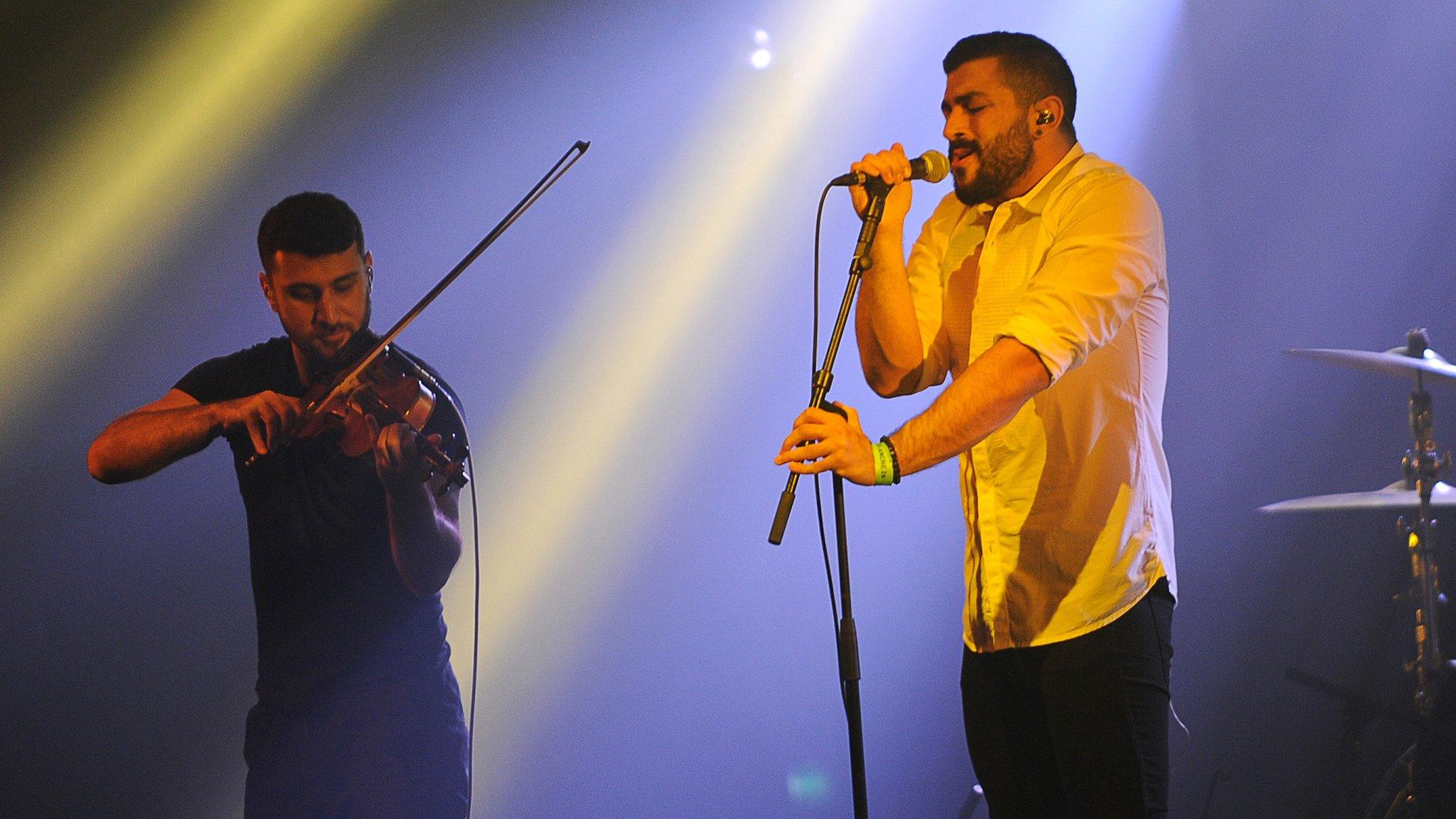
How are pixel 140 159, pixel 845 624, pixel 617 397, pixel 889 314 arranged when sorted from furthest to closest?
pixel 617 397
pixel 140 159
pixel 889 314
pixel 845 624

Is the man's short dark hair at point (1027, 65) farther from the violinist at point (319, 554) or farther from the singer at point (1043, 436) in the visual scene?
the violinist at point (319, 554)

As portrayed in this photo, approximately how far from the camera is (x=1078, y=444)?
181 cm

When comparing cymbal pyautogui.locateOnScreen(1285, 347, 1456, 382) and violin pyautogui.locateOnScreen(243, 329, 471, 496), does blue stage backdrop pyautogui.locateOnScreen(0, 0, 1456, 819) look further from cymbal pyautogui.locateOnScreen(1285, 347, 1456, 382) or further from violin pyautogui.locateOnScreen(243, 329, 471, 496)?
cymbal pyautogui.locateOnScreen(1285, 347, 1456, 382)

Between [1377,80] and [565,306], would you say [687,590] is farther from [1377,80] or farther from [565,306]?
[1377,80]

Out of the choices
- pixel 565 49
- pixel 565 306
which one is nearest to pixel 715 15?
pixel 565 49

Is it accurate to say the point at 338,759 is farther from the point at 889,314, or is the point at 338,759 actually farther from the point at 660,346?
the point at 889,314

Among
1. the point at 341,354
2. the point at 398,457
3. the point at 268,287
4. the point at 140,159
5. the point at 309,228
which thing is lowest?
the point at 398,457

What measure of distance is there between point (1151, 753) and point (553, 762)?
1.69 metres

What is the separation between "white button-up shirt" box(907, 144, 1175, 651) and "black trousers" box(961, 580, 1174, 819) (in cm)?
4

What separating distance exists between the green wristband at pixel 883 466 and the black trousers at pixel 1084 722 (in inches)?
17.3

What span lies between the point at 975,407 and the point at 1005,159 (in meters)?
0.68

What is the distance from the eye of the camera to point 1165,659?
176cm

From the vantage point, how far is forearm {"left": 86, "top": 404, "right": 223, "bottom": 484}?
250cm

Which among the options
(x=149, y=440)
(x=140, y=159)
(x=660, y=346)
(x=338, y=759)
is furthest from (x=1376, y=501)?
(x=140, y=159)
